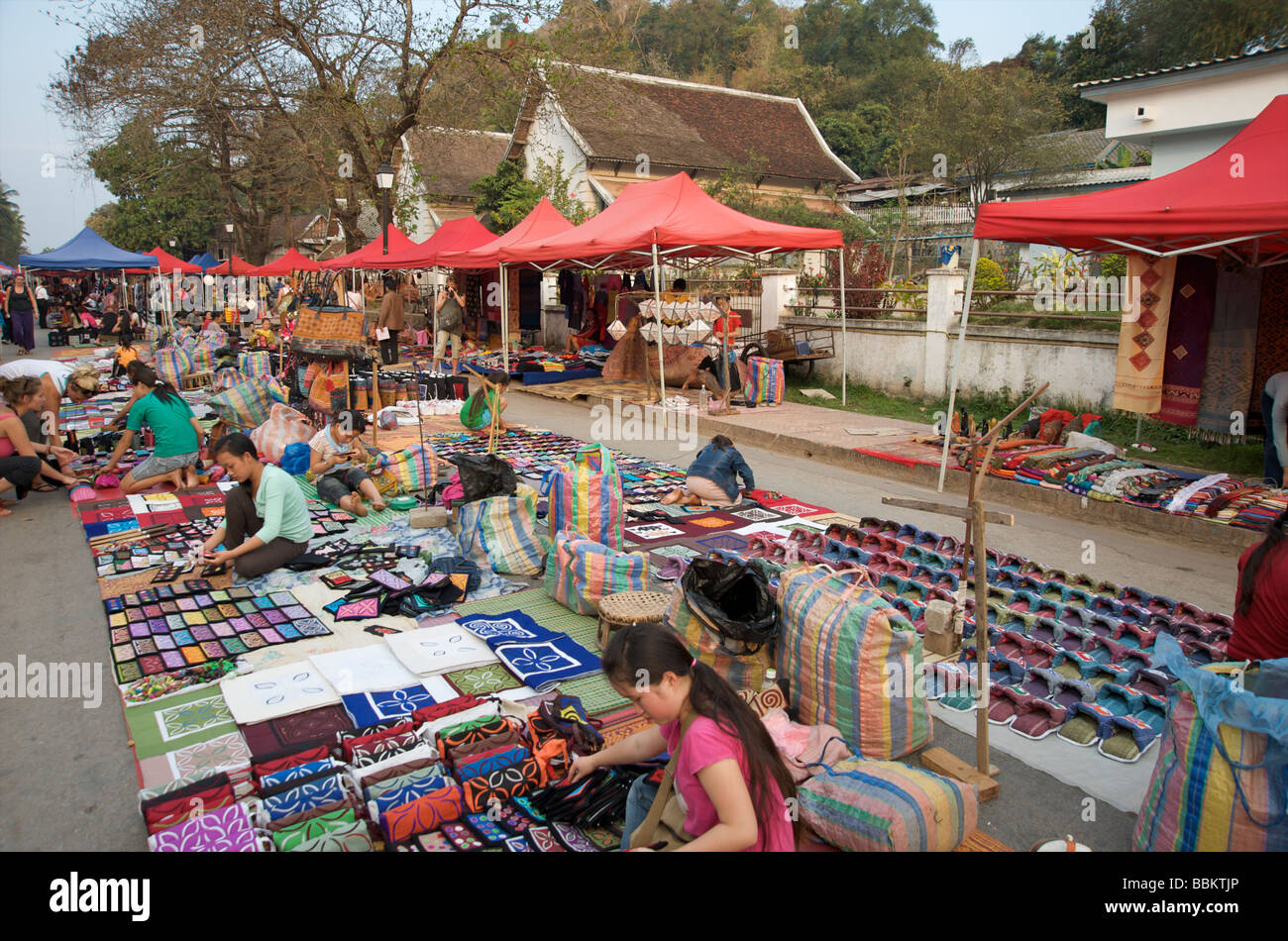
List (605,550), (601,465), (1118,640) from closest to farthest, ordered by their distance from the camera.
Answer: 1. (1118,640)
2. (605,550)
3. (601,465)

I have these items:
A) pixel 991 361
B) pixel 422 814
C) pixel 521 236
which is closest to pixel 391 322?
pixel 521 236

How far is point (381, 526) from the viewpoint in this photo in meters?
7.19

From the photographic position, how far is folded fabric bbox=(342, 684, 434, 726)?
157 inches

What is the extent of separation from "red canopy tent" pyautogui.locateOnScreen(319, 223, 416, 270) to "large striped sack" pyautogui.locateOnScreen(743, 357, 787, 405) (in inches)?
356

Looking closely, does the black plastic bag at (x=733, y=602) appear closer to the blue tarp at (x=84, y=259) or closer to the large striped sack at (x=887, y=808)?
the large striped sack at (x=887, y=808)

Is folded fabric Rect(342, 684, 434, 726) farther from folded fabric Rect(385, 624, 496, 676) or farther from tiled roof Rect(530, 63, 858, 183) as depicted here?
tiled roof Rect(530, 63, 858, 183)

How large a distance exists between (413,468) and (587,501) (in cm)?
284

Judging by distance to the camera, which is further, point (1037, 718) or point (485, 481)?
point (485, 481)

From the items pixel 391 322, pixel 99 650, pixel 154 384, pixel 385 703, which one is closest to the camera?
pixel 385 703

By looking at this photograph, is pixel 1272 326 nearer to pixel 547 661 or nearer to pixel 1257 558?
pixel 1257 558

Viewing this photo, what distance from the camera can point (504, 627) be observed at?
16.5 ft

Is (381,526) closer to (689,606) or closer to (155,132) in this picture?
(689,606)
